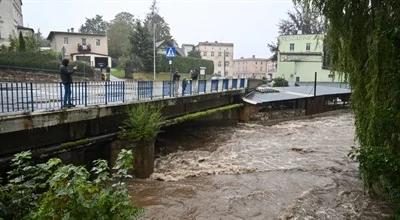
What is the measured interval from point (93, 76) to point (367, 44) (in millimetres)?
31284

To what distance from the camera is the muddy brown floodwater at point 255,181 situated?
10211 mm

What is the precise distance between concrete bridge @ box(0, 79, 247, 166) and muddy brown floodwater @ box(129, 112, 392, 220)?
2.56 m

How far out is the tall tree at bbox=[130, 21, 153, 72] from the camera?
52.6 m

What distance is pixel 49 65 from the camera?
35000mm

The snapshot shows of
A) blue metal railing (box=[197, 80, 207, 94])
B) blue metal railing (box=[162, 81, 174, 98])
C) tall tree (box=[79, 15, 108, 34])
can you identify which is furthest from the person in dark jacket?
tall tree (box=[79, 15, 108, 34])

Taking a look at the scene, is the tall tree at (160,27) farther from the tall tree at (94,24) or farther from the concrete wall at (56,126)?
the concrete wall at (56,126)

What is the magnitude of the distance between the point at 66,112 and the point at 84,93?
4.55ft

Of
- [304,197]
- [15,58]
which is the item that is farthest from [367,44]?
[15,58]

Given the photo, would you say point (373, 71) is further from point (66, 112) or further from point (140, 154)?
point (66, 112)

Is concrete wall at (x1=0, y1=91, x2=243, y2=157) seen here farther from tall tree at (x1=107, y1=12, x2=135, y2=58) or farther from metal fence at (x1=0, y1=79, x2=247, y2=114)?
tall tree at (x1=107, y1=12, x2=135, y2=58)

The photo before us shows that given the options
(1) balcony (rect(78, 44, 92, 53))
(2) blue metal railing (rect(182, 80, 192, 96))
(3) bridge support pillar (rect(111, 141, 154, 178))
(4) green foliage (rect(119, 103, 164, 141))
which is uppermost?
(1) balcony (rect(78, 44, 92, 53))

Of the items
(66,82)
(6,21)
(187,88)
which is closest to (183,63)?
(6,21)

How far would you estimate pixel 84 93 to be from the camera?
12.6 m

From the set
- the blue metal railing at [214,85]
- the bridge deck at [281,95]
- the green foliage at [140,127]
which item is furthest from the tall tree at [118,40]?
the green foliage at [140,127]
